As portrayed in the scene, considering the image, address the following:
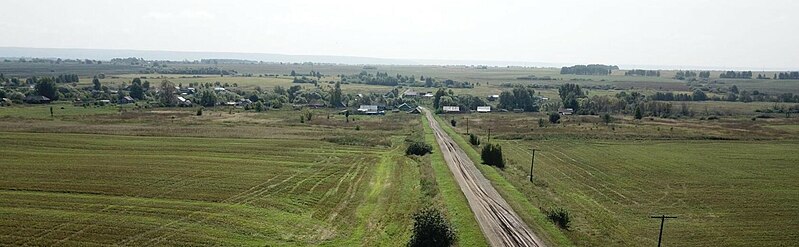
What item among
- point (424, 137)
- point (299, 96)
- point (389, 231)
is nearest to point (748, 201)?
point (389, 231)

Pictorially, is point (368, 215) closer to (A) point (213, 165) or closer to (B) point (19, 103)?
(A) point (213, 165)

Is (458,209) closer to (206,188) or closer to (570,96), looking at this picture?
(206,188)

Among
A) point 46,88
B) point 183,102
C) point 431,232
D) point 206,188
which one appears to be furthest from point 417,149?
point 46,88

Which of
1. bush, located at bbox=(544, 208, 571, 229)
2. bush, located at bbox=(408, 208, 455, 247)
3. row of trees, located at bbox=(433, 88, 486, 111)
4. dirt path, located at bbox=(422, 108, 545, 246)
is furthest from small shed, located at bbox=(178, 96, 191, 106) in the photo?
bush, located at bbox=(544, 208, 571, 229)

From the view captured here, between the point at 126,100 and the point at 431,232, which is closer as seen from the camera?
the point at 431,232

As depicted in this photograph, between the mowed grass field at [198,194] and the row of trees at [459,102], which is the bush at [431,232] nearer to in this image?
the mowed grass field at [198,194]

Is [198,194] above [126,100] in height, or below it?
above

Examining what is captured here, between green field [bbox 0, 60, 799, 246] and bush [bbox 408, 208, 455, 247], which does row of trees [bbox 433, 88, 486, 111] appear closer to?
green field [bbox 0, 60, 799, 246]
